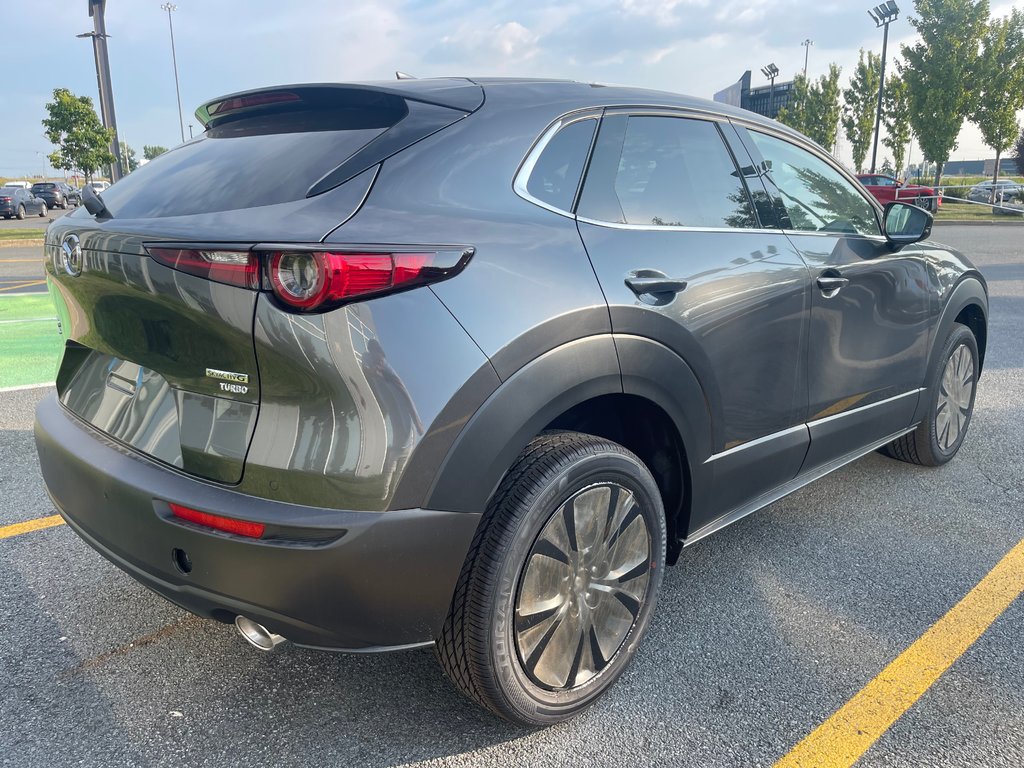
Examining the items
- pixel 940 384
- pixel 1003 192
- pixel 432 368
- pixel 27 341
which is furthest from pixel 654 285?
pixel 1003 192

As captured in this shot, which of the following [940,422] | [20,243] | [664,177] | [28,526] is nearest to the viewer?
[664,177]

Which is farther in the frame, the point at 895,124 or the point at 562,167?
the point at 895,124

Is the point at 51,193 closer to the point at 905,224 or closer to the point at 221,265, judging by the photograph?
the point at 905,224

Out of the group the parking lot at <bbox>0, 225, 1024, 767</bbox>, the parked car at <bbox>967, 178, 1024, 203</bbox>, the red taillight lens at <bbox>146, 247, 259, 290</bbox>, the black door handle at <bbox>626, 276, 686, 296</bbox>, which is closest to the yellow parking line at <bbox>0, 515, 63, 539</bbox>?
the parking lot at <bbox>0, 225, 1024, 767</bbox>

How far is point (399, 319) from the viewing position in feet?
5.80

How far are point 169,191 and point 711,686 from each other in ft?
6.82

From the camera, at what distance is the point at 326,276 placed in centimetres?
173

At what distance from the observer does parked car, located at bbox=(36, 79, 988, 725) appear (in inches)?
70.0

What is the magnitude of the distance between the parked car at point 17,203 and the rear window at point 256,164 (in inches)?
1510

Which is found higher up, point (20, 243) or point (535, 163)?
point (535, 163)

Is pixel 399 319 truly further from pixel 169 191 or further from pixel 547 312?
pixel 169 191

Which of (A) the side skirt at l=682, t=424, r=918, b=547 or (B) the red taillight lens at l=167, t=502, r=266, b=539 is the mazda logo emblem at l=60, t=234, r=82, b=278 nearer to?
(B) the red taillight lens at l=167, t=502, r=266, b=539

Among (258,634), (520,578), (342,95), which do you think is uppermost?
(342,95)

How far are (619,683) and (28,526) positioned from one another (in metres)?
2.55
